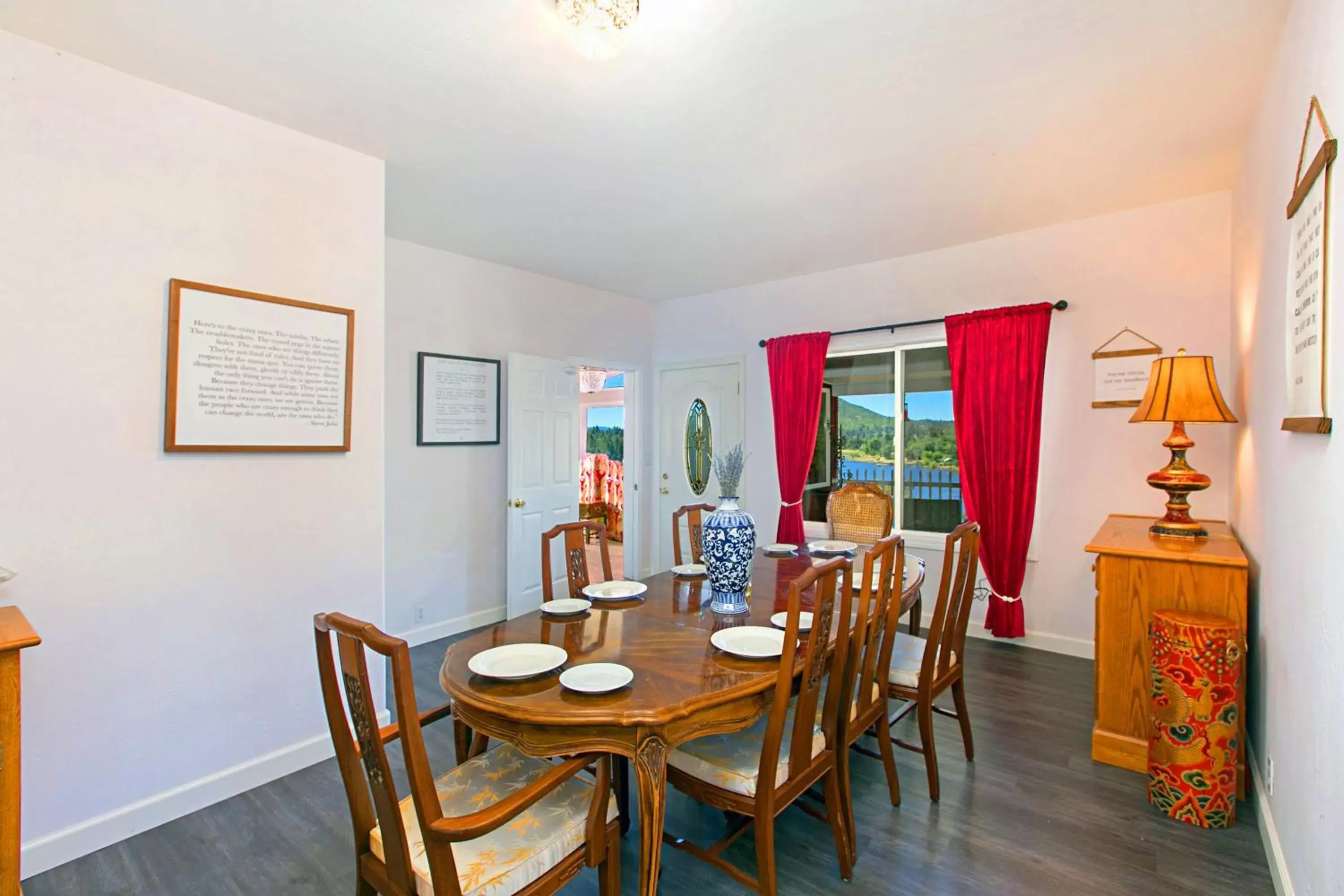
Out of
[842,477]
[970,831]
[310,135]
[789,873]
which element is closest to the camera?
[789,873]

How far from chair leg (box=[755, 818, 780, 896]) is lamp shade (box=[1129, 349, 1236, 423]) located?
2.42 m

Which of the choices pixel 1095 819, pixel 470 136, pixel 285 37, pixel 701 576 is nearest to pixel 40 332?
pixel 285 37

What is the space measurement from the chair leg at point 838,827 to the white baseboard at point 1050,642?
6.78ft

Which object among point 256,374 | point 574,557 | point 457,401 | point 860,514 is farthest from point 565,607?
point 457,401

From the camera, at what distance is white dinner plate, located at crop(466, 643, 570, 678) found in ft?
5.25

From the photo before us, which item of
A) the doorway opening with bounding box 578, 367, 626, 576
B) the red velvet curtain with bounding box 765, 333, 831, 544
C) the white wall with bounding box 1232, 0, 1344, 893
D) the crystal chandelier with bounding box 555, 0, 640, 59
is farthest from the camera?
the doorway opening with bounding box 578, 367, 626, 576

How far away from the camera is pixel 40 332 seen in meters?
2.00

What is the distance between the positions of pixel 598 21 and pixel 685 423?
4.01 meters

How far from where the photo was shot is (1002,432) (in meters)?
3.86

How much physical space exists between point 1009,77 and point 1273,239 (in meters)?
1.07

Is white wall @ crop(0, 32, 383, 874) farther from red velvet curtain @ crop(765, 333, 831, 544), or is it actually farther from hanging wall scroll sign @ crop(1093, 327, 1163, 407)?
hanging wall scroll sign @ crop(1093, 327, 1163, 407)

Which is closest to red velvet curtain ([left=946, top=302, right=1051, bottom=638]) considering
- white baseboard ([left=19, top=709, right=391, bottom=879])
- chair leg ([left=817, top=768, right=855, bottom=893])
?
chair leg ([left=817, top=768, right=855, bottom=893])

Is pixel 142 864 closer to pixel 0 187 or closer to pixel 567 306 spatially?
pixel 0 187

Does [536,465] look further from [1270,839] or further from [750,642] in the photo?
[1270,839]
